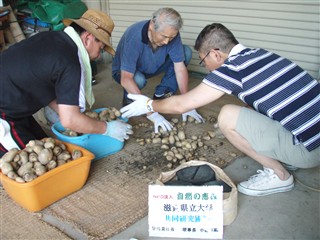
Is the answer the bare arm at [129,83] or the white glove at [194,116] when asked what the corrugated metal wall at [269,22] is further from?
the bare arm at [129,83]

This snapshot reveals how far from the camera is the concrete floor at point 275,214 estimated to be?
176cm

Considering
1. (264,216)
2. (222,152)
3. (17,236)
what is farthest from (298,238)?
(17,236)

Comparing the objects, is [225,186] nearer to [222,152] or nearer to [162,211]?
[162,211]

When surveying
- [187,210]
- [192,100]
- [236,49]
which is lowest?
[187,210]

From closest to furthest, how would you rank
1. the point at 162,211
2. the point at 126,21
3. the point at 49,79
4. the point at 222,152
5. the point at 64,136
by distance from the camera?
the point at 162,211 < the point at 49,79 < the point at 64,136 < the point at 222,152 < the point at 126,21

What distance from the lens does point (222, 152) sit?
2521 mm

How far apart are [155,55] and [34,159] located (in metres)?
1.33

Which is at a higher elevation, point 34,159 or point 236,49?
point 236,49

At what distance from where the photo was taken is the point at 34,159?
1959 mm

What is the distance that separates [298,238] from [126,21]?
3.74 m

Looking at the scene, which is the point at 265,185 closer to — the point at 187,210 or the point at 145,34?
the point at 187,210

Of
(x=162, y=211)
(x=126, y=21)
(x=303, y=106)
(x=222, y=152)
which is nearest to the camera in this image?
(x=162, y=211)

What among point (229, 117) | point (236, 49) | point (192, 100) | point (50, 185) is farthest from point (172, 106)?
point (50, 185)

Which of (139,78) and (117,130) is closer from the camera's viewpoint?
(117,130)
